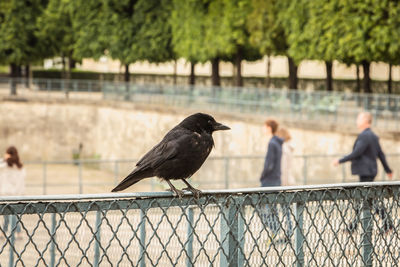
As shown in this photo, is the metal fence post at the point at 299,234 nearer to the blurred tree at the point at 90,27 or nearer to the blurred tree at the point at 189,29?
the blurred tree at the point at 189,29

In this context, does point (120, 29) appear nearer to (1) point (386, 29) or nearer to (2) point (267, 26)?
(2) point (267, 26)

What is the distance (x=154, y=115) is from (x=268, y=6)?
24.6 ft

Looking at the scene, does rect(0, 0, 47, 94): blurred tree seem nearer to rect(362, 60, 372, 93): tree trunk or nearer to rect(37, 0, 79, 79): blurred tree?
rect(37, 0, 79, 79): blurred tree

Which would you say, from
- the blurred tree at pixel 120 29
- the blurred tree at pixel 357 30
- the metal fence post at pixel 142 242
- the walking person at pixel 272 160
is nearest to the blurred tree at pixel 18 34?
the blurred tree at pixel 120 29

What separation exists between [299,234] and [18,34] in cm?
4673

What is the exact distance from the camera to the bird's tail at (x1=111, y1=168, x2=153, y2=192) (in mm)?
5559

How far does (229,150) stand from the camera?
34.2m

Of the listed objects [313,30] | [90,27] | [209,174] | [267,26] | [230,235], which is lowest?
[209,174]

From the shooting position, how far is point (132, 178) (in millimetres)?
5684

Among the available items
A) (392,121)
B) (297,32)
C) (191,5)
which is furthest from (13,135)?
(392,121)

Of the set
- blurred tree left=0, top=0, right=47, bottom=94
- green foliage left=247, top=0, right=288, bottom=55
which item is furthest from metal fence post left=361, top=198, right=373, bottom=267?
blurred tree left=0, top=0, right=47, bottom=94

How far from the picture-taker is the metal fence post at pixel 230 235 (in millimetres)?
5301

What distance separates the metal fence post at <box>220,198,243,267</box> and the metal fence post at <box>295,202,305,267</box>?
392mm

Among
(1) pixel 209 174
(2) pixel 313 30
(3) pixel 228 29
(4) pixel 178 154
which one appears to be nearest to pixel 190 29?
(3) pixel 228 29
